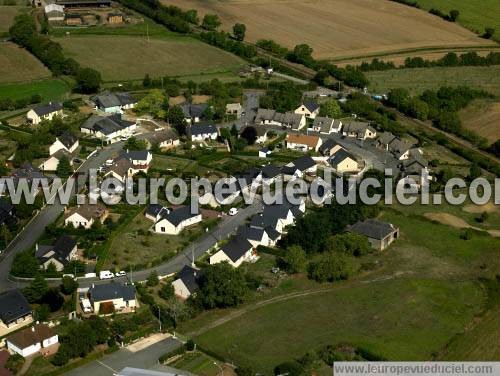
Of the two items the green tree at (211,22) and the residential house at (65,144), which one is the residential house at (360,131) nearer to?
the residential house at (65,144)

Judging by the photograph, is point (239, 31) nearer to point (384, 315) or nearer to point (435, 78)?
point (435, 78)

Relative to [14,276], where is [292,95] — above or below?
above

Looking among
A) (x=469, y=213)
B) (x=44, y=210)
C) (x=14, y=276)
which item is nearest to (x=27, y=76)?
(x=44, y=210)

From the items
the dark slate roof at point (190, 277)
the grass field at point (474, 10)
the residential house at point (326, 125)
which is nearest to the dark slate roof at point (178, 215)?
the dark slate roof at point (190, 277)

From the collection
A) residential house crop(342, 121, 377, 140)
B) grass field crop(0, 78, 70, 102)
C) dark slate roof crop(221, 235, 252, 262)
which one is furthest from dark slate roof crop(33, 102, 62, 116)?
dark slate roof crop(221, 235, 252, 262)

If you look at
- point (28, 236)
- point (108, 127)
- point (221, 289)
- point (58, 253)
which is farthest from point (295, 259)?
point (108, 127)

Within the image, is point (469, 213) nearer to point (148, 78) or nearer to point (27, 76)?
point (148, 78)

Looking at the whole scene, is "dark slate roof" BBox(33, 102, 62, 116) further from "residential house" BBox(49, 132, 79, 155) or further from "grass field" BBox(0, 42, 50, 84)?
"grass field" BBox(0, 42, 50, 84)
